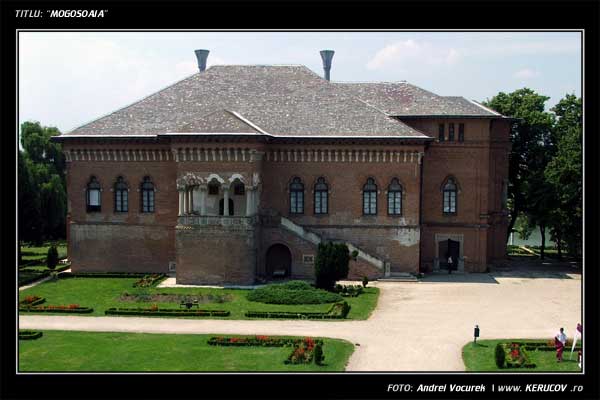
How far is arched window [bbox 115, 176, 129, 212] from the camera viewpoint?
216 ft

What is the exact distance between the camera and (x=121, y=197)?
66.1 meters

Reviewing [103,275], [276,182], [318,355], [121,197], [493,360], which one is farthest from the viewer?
[121,197]

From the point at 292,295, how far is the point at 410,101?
22708mm

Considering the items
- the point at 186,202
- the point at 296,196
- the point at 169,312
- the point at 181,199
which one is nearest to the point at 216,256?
the point at 186,202

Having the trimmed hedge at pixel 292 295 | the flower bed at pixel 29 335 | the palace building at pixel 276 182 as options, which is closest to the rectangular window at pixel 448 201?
the palace building at pixel 276 182

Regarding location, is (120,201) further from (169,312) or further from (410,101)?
(410,101)

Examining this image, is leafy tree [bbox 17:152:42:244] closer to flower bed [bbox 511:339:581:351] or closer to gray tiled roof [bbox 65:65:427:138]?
gray tiled roof [bbox 65:65:427:138]

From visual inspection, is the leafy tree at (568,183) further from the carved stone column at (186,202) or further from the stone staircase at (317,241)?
the carved stone column at (186,202)

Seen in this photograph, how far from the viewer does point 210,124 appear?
59938 mm

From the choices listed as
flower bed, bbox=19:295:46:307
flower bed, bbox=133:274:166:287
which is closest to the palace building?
flower bed, bbox=133:274:166:287

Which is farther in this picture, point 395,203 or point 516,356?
point 395,203

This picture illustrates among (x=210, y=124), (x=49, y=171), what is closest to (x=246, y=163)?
(x=210, y=124)

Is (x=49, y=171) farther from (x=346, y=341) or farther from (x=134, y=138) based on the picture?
(x=346, y=341)

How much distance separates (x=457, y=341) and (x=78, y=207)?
35.0 meters
